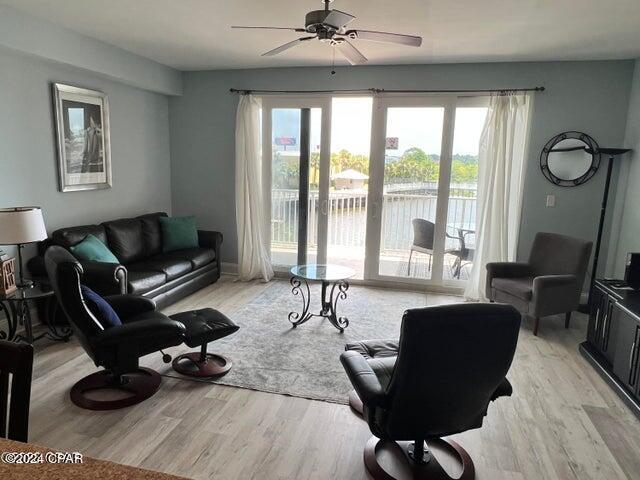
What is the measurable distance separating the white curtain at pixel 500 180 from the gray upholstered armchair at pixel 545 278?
37 centimetres

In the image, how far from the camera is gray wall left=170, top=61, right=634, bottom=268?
442 centimetres

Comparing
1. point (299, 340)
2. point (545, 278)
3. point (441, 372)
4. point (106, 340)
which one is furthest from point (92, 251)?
point (545, 278)

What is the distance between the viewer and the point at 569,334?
13.0ft

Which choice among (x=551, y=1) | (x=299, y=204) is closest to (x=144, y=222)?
(x=299, y=204)

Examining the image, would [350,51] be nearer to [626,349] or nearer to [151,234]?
[626,349]

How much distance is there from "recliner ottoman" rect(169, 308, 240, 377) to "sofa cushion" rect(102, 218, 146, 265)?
167 centimetres

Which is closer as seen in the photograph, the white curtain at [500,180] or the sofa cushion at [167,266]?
the sofa cushion at [167,266]

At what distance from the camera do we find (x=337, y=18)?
2457mm

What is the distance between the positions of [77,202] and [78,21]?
170cm

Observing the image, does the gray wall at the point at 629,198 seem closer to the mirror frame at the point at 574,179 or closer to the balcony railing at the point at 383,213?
the mirror frame at the point at 574,179

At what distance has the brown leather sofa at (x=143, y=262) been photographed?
11.4 feet

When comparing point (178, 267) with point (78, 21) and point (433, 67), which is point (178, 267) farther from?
point (433, 67)

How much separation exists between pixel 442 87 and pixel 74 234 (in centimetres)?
410

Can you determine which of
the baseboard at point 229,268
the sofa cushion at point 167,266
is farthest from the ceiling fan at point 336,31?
the baseboard at point 229,268
